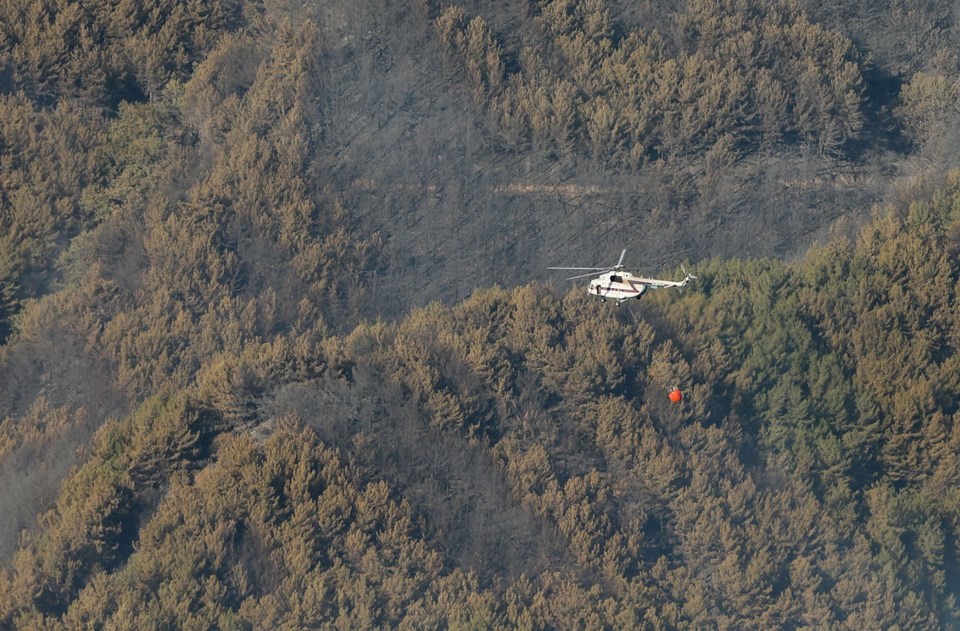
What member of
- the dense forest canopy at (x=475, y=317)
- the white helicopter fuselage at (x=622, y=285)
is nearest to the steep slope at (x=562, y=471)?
the dense forest canopy at (x=475, y=317)

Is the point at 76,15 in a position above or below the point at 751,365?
above

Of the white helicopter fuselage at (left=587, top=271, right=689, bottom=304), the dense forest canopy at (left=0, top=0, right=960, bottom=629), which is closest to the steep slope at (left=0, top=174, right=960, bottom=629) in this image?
the dense forest canopy at (left=0, top=0, right=960, bottom=629)

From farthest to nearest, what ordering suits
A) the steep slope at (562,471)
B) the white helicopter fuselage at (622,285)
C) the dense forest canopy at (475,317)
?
the dense forest canopy at (475,317) → the steep slope at (562,471) → the white helicopter fuselage at (622,285)

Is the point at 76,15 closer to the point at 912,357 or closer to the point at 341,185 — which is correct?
the point at 341,185

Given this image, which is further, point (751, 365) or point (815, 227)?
point (815, 227)

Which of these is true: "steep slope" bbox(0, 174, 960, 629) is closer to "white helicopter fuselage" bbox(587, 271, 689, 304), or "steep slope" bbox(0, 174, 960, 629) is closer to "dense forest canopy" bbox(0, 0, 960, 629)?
"dense forest canopy" bbox(0, 0, 960, 629)

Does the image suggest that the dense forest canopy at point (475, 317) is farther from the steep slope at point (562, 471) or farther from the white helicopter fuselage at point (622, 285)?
the white helicopter fuselage at point (622, 285)

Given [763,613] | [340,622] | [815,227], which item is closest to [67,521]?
[340,622]

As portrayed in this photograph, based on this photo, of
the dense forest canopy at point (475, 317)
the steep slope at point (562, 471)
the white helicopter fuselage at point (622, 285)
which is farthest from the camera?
the dense forest canopy at point (475, 317)
